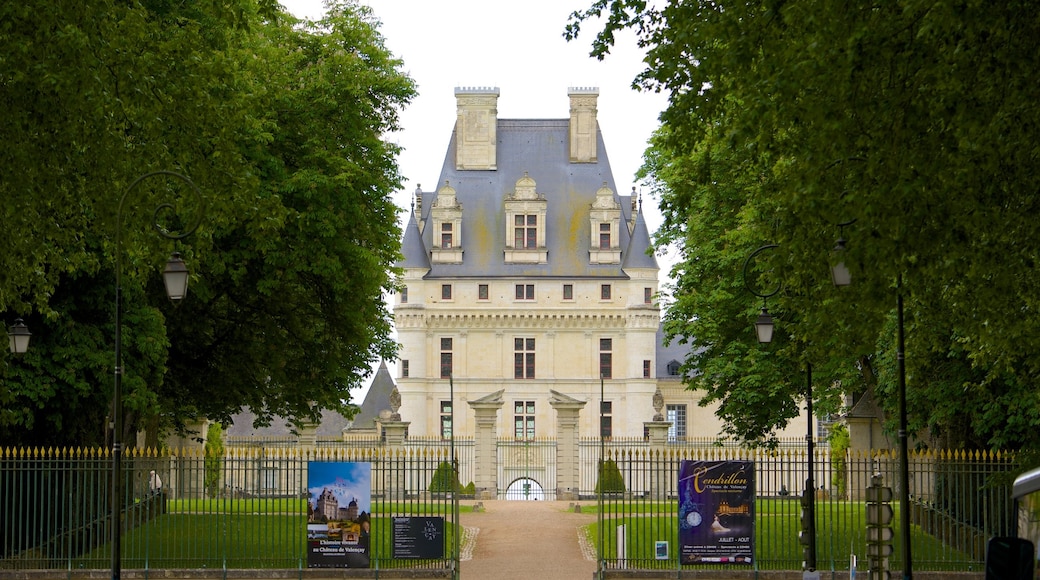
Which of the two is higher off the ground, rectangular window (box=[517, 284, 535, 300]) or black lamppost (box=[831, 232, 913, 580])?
rectangular window (box=[517, 284, 535, 300])

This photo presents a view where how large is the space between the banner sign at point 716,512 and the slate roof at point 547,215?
49.1 metres

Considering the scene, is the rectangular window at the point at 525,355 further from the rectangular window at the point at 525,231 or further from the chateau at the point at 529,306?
the rectangular window at the point at 525,231

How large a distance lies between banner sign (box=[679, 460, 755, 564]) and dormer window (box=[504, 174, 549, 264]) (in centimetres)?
4951

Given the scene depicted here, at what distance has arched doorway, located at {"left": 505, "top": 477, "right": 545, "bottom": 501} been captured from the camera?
58562mm

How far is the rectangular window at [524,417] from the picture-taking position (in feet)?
232

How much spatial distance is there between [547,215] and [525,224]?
1367mm

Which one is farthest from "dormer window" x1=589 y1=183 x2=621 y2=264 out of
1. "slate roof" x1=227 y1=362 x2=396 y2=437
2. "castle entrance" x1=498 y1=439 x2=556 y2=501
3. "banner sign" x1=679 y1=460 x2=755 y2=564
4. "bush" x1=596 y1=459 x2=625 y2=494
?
"banner sign" x1=679 y1=460 x2=755 y2=564

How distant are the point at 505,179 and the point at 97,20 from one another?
193 ft

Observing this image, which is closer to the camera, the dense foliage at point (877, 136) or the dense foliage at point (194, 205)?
the dense foliage at point (877, 136)

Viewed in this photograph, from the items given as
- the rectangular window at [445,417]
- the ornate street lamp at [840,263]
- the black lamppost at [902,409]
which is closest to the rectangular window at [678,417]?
the rectangular window at [445,417]

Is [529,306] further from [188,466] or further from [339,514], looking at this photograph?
[339,514]

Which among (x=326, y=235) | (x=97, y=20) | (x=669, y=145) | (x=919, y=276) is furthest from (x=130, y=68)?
(x=326, y=235)

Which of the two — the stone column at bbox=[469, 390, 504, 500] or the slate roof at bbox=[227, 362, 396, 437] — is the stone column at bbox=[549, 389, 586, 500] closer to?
the stone column at bbox=[469, 390, 504, 500]

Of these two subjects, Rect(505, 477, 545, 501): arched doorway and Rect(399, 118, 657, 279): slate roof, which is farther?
Rect(399, 118, 657, 279): slate roof
